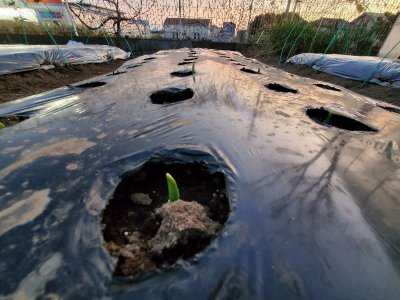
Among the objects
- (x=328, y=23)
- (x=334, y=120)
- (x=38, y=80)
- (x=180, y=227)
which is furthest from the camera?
(x=328, y=23)

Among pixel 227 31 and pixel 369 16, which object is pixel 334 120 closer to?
pixel 369 16

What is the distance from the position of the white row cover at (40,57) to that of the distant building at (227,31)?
5237mm

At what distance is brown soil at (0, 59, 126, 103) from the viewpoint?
126 inches

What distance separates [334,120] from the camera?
1.60 meters

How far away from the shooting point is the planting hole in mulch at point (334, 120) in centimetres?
Result: 148

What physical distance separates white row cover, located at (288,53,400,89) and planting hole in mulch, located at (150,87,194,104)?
3.73 m

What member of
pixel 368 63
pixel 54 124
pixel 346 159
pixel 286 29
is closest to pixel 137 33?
pixel 286 29

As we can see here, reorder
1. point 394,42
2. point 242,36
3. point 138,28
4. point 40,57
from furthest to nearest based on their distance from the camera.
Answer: point 138,28 → point 242,36 → point 394,42 → point 40,57

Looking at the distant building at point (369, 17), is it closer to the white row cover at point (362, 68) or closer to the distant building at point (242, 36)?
the white row cover at point (362, 68)

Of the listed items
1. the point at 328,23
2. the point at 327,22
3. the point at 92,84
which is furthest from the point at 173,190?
the point at 327,22

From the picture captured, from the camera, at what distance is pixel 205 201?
78 centimetres

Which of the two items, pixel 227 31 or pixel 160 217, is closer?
pixel 160 217

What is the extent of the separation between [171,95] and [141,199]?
4.00 ft

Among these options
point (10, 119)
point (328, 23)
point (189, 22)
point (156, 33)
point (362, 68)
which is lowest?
point (156, 33)
